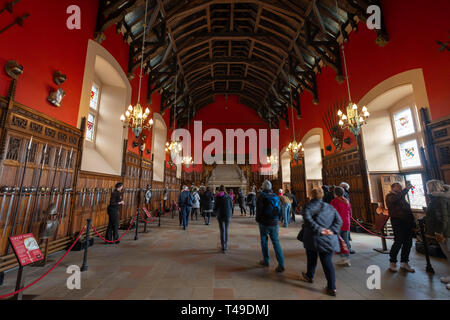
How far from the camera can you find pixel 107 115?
6.08 m

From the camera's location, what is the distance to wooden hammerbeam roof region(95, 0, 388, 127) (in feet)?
18.7

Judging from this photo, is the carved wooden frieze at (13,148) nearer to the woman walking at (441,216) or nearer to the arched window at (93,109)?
the arched window at (93,109)

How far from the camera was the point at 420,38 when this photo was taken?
3.86 m

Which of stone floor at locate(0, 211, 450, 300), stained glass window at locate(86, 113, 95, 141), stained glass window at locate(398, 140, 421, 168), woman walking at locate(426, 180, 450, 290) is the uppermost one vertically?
stained glass window at locate(86, 113, 95, 141)

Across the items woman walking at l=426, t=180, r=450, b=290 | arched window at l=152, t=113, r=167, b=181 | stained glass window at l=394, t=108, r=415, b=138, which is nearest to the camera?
woman walking at l=426, t=180, r=450, b=290

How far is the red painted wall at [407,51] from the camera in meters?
3.52

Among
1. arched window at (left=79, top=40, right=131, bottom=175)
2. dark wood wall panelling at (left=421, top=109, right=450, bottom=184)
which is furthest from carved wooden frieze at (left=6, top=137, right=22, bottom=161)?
dark wood wall panelling at (left=421, top=109, right=450, bottom=184)

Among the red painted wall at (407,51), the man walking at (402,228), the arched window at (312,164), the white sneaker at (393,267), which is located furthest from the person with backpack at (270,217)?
the arched window at (312,164)

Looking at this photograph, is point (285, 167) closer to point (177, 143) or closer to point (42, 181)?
point (177, 143)

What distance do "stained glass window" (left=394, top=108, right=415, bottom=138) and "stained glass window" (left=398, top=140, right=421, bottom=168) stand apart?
0.30 metres

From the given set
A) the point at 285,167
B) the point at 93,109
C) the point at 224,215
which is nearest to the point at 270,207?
the point at 224,215

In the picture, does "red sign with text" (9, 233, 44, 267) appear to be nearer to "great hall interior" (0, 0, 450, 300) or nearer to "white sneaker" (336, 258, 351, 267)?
"great hall interior" (0, 0, 450, 300)

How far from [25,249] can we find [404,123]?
834cm

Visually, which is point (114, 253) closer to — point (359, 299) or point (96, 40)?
point (359, 299)
